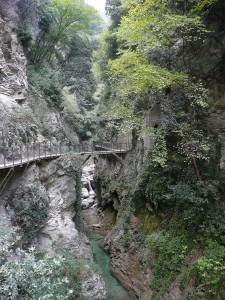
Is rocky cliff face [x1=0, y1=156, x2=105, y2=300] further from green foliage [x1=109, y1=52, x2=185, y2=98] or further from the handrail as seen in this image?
green foliage [x1=109, y1=52, x2=185, y2=98]

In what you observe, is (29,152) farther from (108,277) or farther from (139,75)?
(108,277)

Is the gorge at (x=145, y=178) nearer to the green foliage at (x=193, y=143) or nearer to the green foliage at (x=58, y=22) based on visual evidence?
the green foliage at (x=193, y=143)

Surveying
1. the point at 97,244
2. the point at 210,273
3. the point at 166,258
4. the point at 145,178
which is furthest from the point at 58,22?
the point at 210,273

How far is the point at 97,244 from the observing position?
18.5m

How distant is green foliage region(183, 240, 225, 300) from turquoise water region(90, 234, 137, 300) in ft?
12.6

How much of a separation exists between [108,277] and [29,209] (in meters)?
5.95

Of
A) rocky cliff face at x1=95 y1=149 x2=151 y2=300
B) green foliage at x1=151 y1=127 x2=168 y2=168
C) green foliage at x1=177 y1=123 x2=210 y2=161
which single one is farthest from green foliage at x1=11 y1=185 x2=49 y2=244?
green foliage at x1=177 y1=123 x2=210 y2=161

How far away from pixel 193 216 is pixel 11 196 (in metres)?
8.04

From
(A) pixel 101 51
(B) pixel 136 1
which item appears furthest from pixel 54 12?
(B) pixel 136 1

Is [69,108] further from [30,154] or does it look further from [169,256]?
[169,256]

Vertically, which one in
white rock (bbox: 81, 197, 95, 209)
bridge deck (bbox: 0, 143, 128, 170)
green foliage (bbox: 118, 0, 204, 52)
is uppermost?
green foliage (bbox: 118, 0, 204, 52)

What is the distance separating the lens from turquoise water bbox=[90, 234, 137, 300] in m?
12.9

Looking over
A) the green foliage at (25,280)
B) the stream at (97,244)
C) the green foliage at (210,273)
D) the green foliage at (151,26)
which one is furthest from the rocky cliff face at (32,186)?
the green foliage at (151,26)

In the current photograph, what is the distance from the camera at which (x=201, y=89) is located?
38.9 ft
